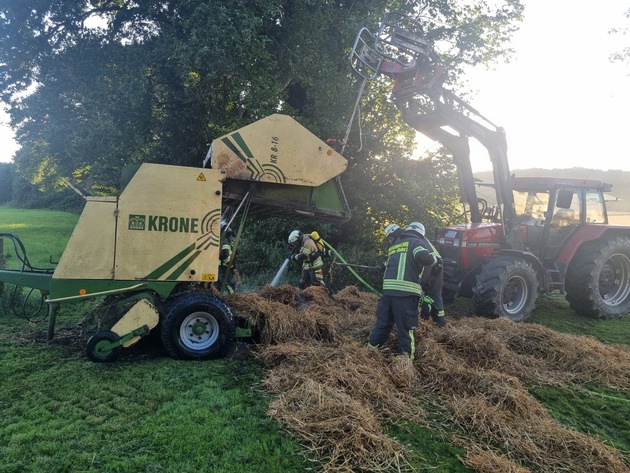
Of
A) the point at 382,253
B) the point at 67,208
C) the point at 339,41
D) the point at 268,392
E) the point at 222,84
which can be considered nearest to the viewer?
the point at 268,392

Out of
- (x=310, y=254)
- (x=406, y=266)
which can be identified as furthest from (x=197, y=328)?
(x=310, y=254)

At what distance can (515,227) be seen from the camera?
8234mm

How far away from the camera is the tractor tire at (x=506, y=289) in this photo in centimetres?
707

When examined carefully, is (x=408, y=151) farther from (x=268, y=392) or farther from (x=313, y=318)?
(x=268, y=392)

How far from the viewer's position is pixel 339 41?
436 inches

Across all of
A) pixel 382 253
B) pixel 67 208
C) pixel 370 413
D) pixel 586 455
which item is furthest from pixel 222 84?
pixel 67 208

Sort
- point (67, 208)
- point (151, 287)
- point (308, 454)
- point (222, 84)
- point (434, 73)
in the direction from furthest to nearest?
point (67, 208)
point (222, 84)
point (434, 73)
point (151, 287)
point (308, 454)

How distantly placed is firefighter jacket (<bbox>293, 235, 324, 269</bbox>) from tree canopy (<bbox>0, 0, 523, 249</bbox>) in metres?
3.94

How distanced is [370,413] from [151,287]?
2958 mm

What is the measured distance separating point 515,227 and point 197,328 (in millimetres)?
6215

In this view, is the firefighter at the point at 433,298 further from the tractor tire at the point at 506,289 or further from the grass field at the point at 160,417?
the grass field at the point at 160,417

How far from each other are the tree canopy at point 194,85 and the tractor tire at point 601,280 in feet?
13.6

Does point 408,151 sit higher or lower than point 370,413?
higher

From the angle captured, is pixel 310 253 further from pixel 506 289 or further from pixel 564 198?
pixel 564 198
